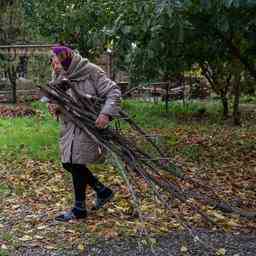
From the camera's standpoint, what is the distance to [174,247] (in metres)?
5.62

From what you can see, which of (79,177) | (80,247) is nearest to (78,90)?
(79,177)

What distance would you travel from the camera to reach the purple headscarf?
6.16 m

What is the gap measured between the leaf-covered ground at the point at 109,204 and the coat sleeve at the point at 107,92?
1.22 metres

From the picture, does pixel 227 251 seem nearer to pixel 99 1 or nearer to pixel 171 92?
pixel 99 1

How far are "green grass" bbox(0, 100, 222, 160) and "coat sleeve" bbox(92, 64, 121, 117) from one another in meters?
4.66

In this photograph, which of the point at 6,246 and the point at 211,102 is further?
the point at 211,102

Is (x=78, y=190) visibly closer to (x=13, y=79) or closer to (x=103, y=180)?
(x=103, y=180)

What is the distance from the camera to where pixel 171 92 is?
24.5 m

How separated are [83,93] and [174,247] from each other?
1743 mm

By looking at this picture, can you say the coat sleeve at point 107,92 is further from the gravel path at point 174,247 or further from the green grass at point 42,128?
the green grass at point 42,128

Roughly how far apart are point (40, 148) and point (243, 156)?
3819mm

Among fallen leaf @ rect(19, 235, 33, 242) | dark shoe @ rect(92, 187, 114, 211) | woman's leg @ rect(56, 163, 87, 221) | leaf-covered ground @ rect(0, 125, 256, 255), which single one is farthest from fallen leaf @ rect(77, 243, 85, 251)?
dark shoe @ rect(92, 187, 114, 211)

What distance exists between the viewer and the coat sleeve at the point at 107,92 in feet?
19.4

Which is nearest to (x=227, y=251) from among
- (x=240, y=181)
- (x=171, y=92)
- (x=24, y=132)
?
(x=240, y=181)
